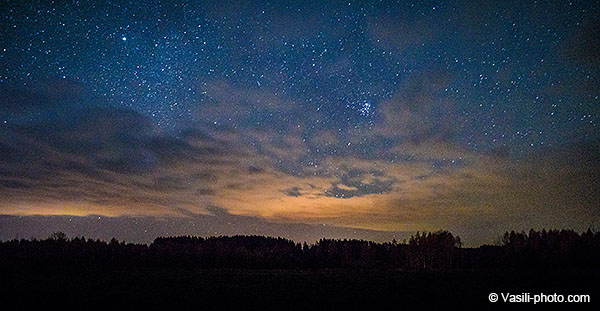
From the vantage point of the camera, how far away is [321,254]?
11819 cm

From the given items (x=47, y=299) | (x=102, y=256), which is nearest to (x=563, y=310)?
(x=47, y=299)

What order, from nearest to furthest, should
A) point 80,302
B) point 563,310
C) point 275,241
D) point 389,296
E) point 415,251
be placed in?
point 563,310 < point 80,302 < point 389,296 < point 415,251 < point 275,241

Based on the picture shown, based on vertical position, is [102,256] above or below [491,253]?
below

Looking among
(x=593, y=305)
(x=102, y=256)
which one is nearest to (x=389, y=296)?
(x=593, y=305)

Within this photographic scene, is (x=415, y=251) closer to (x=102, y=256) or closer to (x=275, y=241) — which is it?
(x=275, y=241)

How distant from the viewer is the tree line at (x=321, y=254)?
77500 mm

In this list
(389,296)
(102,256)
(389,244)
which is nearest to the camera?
(389,296)

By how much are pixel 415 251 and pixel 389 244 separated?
12.1 meters

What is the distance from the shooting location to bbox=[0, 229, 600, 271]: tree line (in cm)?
7750

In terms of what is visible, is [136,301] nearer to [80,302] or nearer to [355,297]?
[80,302]

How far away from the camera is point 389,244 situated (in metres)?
99.7

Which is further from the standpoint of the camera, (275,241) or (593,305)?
(275,241)

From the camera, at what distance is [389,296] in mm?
25656

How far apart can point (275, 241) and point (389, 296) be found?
120 meters
